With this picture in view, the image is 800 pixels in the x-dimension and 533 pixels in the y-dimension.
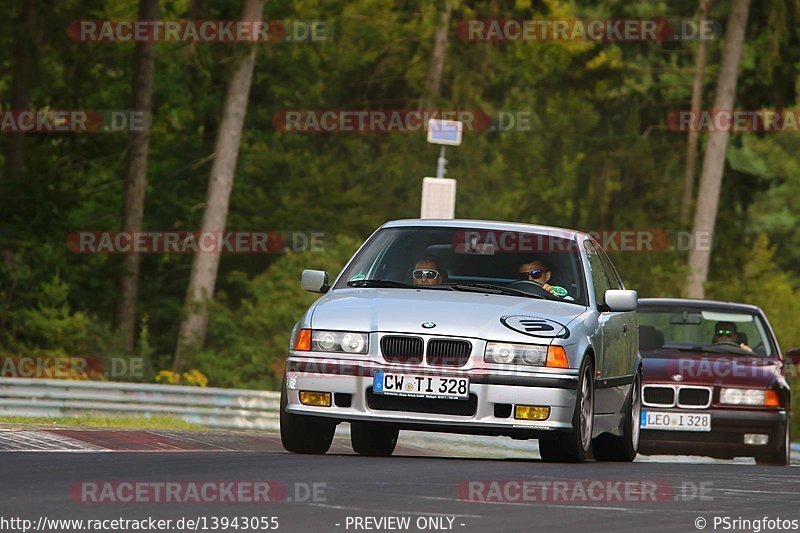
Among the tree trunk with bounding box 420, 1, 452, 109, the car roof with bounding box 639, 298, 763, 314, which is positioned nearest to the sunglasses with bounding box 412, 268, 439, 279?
the car roof with bounding box 639, 298, 763, 314

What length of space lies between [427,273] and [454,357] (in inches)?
55.2

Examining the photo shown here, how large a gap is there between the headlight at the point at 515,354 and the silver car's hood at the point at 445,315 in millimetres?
48

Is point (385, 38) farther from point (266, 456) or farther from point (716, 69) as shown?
point (266, 456)

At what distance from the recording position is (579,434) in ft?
40.2

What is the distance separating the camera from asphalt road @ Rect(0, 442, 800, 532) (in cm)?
833

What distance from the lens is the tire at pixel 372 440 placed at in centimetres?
1386

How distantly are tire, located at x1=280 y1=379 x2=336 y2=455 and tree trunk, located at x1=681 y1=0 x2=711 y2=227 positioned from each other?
3296cm

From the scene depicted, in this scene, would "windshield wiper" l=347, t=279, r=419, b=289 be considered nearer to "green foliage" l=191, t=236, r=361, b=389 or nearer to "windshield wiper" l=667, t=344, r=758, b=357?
"windshield wiper" l=667, t=344, r=758, b=357

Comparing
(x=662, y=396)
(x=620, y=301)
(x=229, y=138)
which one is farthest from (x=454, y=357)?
(x=229, y=138)

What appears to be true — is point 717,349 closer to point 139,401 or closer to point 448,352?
point 448,352

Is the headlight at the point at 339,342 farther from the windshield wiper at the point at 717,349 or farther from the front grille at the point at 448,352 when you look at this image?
the windshield wiper at the point at 717,349

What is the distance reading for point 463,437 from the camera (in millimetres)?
21859

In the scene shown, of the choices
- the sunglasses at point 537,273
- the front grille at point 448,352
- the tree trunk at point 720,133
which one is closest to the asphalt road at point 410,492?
the front grille at point 448,352

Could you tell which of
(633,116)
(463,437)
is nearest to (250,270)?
(633,116)
